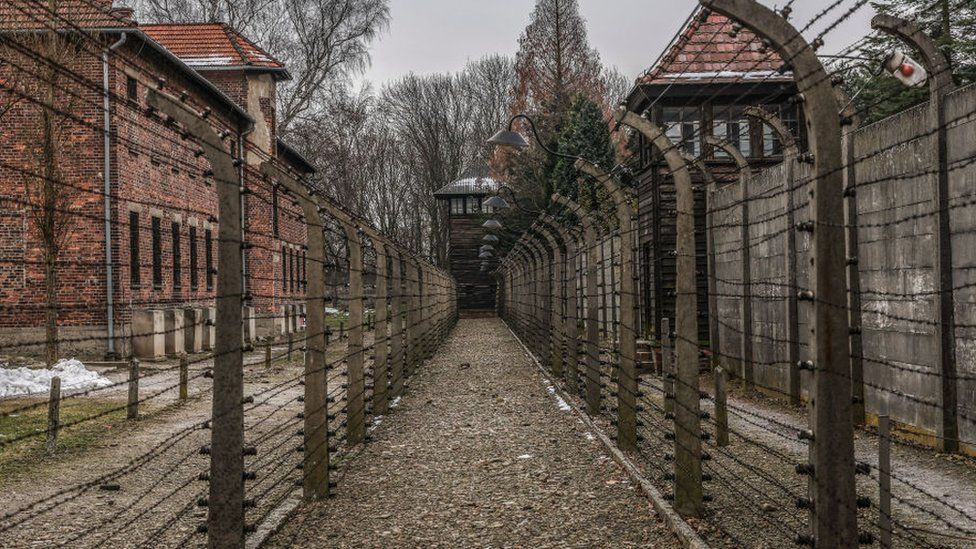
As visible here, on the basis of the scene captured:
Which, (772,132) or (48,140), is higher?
(772,132)

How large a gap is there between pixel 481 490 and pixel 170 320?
16291 mm

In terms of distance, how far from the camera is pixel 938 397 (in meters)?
8.16

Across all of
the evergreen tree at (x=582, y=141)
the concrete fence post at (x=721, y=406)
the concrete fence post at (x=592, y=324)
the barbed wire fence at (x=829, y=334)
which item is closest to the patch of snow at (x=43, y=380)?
Result: the concrete fence post at (x=592, y=324)

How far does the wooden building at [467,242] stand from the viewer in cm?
5797

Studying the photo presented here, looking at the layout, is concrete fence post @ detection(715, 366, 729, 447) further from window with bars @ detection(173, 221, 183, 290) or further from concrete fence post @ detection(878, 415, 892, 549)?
window with bars @ detection(173, 221, 183, 290)

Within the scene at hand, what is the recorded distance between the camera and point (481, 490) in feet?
25.8

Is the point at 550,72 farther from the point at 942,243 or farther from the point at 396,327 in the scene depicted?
the point at 942,243

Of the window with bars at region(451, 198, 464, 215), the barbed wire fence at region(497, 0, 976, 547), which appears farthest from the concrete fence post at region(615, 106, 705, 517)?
the window with bars at region(451, 198, 464, 215)

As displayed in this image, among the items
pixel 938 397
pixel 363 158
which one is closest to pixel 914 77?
pixel 938 397

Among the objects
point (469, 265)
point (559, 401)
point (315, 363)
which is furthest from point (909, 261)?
point (469, 265)

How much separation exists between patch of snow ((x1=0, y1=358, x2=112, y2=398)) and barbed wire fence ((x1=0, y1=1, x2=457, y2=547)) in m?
0.34

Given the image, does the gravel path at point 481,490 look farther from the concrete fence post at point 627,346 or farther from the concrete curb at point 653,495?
the concrete fence post at point 627,346

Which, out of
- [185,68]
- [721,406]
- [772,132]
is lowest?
[721,406]

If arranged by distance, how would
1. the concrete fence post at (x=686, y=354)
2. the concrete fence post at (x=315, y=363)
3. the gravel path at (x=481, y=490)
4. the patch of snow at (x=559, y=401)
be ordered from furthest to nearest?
1. the patch of snow at (x=559, y=401)
2. the concrete fence post at (x=315, y=363)
3. the concrete fence post at (x=686, y=354)
4. the gravel path at (x=481, y=490)
